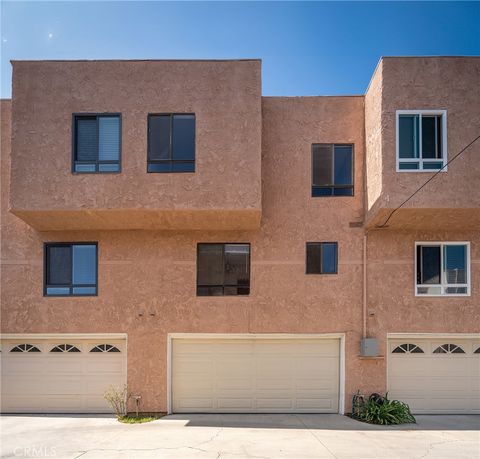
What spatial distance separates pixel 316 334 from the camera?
10.0 meters

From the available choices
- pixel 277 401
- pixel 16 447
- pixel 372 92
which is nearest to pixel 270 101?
pixel 372 92

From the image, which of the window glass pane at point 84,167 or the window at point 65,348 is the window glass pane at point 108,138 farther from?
the window at point 65,348

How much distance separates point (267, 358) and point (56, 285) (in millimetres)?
5859

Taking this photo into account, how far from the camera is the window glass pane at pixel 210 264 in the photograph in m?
10.1

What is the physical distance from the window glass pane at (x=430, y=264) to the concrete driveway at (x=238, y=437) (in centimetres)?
345

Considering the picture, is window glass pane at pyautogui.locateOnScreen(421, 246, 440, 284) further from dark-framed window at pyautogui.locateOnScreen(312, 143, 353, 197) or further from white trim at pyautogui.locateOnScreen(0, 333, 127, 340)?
white trim at pyautogui.locateOnScreen(0, 333, 127, 340)

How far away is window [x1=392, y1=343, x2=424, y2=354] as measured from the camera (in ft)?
33.1

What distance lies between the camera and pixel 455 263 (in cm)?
1009

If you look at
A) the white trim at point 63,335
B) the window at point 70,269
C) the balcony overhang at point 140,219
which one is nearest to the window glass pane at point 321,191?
the balcony overhang at point 140,219

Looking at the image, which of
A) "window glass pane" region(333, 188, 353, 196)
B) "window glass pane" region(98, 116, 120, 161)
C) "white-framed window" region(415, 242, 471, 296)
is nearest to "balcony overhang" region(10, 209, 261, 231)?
"window glass pane" region(98, 116, 120, 161)

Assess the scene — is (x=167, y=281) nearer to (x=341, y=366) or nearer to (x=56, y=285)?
(x=56, y=285)

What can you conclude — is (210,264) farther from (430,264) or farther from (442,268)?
(442,268)

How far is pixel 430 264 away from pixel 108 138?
8.85 m

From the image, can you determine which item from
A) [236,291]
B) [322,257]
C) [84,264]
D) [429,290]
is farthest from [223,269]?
[429,290]
